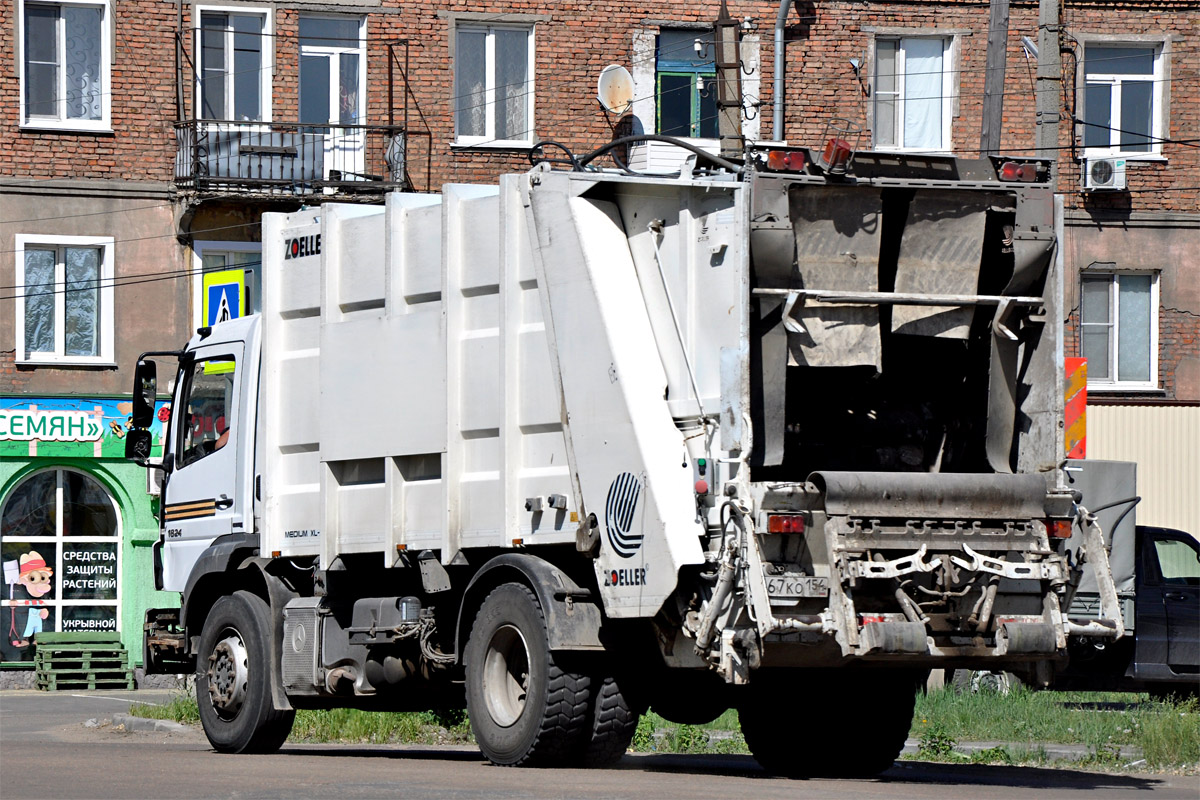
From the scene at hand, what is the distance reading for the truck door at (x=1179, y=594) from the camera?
1911 centimetres

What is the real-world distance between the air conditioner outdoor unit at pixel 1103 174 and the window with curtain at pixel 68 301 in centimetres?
1310

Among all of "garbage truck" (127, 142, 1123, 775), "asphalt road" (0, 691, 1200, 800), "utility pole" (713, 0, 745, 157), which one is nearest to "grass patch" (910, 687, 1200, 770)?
"asphalt road" (0, 691, 1200, 800)

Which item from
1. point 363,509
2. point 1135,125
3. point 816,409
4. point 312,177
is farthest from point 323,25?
point 816,409

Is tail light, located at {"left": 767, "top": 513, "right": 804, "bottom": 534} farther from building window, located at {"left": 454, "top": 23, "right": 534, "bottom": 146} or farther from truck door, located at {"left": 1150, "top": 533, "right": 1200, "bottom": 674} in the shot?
building window, located at {"left": 454, "top": 23, "right": 534, "bottom": 146}

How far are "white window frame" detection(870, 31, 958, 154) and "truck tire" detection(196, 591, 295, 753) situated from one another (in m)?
17.0

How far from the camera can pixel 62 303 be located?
27188mm

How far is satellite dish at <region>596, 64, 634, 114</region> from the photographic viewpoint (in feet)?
90.2

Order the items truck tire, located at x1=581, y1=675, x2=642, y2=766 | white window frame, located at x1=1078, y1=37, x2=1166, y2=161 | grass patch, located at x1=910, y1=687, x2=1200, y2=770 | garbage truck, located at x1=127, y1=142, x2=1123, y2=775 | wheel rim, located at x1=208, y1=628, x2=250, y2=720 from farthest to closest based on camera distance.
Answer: white window frame, located at x1=1078, y1=37, x2=1166, y2=161, wheel rim, located at x1=208, y1=628, x2=250, y2=720, grass patch, located at x1=910, y1=687, x2=1200, y2=770, truck tire, located at x1=581, y1=675, x2=642, y2=766, garbage truck, located at x1=127, y1=142, x2=1123, y2=775

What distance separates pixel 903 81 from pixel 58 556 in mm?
13140

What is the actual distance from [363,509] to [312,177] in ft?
50.0

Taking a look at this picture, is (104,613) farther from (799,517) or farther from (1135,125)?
(799,517)

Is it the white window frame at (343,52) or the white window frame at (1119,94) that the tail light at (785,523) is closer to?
the white window frame at (343,52)

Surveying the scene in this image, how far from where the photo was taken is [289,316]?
1328cm

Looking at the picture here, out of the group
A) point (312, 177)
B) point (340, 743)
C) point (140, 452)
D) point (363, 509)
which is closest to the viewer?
point (363, 509)
